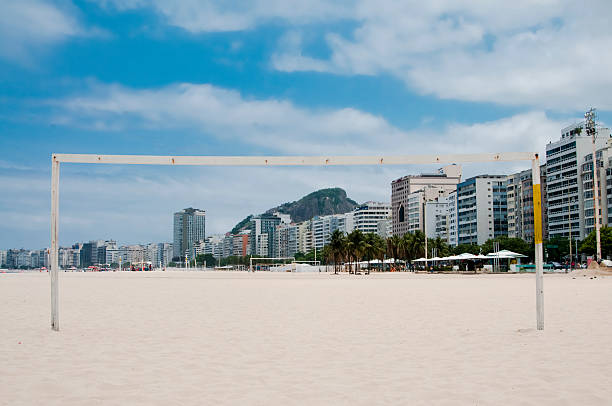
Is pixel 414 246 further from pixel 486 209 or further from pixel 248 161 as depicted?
pixel 248 161

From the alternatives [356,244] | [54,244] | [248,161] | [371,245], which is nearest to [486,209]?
[371,245]

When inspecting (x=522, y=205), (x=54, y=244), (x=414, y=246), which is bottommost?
(x=414, y=246)

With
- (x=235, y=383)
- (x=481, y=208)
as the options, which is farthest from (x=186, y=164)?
(x=481, y=208)

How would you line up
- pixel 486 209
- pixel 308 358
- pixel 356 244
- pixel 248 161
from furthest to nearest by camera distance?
1. pixel 486 209
2. pixel 356 244
3. pixel 248 161
4. pixel 308 358

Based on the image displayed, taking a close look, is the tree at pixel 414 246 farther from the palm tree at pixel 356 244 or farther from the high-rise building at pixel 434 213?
the high-rise building at pixel 434 213

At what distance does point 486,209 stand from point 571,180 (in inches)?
1355

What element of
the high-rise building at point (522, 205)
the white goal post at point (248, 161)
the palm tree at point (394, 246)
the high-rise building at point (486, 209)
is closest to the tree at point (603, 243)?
the palm tree at point (394, 246)

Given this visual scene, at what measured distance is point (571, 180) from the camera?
116 meters

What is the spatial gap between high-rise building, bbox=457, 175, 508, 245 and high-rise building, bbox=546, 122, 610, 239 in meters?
24.3

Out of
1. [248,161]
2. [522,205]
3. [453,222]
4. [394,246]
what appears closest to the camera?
[248,161]

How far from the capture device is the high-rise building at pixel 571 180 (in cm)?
11031

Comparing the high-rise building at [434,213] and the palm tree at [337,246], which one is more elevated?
the high-rise building at [434,213]

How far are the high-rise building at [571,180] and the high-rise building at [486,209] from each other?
2430cm

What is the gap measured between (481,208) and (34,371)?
14981cm
